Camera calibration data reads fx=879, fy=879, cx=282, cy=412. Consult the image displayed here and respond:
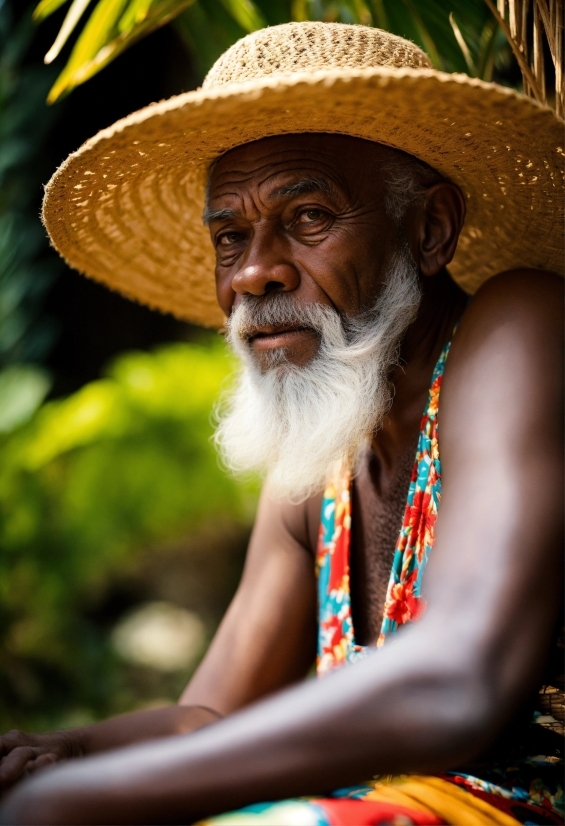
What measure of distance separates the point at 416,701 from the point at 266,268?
42.3 inches

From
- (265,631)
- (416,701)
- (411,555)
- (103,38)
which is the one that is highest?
(103,38)

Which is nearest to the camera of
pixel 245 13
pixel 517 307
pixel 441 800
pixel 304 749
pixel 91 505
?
pixel 304 749

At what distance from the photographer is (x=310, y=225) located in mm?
2021

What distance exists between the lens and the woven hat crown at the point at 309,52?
194 centimetres

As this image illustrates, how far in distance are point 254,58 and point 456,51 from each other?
91cm

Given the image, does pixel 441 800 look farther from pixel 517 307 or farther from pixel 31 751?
pixel 517 307

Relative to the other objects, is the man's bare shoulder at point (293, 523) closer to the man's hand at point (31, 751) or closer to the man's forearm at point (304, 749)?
the man's hand at point (31, 751)

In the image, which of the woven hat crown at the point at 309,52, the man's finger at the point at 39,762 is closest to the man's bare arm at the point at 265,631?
the man's finger at the point at 39,762

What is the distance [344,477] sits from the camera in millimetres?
2277

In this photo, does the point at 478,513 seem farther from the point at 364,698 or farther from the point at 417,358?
the point at 417,358

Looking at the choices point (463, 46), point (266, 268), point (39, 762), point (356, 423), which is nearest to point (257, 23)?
point (463, 46)

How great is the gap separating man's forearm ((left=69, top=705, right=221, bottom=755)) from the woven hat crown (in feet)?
4.87

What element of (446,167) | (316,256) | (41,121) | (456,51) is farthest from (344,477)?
(41,121)

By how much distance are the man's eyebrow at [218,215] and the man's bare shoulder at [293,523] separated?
77 cm
